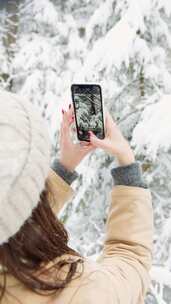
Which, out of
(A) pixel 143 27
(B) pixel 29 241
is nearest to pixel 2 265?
(B) pixel 29 241

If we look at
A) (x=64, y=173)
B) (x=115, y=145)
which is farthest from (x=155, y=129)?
(x=115, y=145)

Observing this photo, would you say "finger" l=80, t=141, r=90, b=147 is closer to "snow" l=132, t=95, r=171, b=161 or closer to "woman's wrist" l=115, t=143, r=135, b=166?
"woman's wrist" l=115, t=143, r=135, b=166

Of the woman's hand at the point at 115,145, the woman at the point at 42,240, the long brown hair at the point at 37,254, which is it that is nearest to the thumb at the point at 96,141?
the woman's hand at the point at 115,145

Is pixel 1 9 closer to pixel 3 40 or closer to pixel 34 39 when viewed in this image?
pixel 3 40

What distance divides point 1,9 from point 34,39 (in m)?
1.77

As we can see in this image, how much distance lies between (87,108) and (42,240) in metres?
0.75

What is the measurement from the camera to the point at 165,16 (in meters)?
4.74

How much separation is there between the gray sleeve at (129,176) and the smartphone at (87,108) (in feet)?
0.76

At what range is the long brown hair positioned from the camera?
1453 mm

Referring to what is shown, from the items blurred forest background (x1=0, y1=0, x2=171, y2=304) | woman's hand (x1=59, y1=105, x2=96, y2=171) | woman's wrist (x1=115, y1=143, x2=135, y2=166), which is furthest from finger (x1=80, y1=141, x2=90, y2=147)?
blurred forest background (x1=0, y1=0, x2=171, y2=304)

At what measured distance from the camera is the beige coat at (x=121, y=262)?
1.49 metres


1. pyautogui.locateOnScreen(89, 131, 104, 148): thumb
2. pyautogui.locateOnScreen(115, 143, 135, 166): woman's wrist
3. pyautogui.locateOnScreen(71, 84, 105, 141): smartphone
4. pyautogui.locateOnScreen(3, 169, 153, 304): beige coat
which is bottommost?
pyautogui.locateOnScreen(3, 169, 153, 304): beige coat

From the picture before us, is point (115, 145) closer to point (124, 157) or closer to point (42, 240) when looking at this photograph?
point (124, 157)

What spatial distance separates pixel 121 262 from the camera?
5.60 feet
